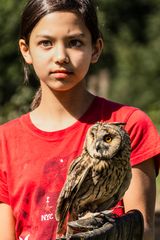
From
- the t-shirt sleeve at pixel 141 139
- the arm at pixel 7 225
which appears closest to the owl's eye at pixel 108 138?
the t-shirt sleeve at pixel 141 139

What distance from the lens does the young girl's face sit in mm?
3426

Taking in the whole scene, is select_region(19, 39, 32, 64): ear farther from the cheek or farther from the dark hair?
the cheek

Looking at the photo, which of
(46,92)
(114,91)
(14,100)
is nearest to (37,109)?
(46,92)

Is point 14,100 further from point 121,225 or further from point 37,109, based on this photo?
point 121,225

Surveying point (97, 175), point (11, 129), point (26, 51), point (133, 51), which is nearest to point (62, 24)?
point (26, 51)

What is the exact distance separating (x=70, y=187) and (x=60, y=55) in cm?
48

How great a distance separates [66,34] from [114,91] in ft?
47.2

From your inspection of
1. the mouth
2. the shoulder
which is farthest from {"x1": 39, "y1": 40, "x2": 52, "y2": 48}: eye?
the shoulder

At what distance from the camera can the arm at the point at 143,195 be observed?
3.42m

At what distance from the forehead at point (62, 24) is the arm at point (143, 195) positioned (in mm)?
536

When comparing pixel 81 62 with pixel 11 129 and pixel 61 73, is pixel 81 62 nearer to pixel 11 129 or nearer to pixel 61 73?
pixel 61 73

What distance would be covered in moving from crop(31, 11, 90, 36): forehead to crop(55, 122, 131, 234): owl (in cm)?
40

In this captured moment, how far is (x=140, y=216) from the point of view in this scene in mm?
3188

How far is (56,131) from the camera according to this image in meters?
3.52
